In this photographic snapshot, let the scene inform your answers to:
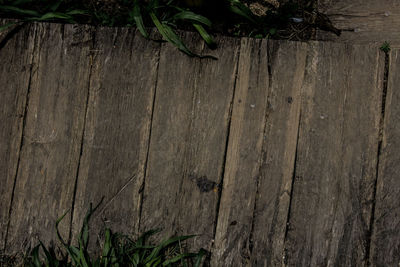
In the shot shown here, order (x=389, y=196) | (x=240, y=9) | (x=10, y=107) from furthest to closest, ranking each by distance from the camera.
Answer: (x=240, y=9) < (x=10, y=107) < (x=389, y=196)

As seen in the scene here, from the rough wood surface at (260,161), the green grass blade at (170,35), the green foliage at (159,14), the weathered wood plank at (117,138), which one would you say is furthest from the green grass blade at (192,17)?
the rough wood surface at (260,161)

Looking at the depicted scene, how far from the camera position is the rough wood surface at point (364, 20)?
89.8 inches

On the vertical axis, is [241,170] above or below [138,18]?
below

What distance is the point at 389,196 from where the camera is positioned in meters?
2.05

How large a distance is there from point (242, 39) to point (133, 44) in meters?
0.56

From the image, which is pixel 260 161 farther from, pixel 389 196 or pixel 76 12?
pixel 76 12

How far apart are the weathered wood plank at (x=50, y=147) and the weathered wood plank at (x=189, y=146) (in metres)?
0.40

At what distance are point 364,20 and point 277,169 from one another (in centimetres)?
99

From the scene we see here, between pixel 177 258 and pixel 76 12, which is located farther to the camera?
pixel 76 12

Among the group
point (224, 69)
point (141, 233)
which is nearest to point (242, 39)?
point (224, 69)

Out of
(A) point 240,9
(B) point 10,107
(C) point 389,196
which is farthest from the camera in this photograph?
(A) point 240,9

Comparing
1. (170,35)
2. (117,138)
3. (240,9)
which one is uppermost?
(240,9)

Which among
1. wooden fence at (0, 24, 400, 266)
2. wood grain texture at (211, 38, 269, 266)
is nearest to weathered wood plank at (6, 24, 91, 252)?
wooden fence at (0, 24, 400, 266)

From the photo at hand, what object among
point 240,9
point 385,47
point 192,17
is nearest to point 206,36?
point 192,17
